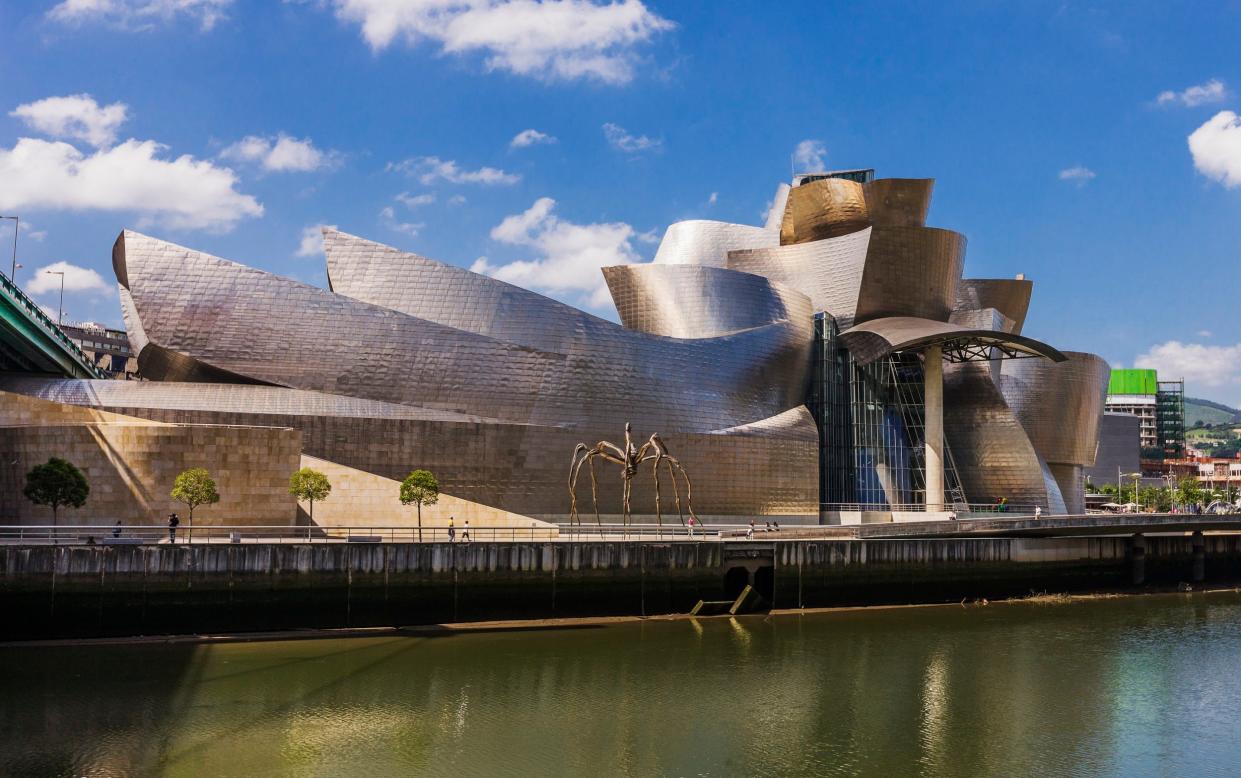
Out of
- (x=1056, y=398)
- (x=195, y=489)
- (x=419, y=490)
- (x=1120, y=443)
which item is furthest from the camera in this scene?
(x=1120, y=443)

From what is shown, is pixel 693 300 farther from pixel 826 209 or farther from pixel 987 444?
pixel 987 444

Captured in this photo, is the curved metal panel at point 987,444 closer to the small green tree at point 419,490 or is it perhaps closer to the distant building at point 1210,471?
the small green tree at point 419,490

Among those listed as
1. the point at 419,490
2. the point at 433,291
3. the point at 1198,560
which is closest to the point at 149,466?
the point at 419,490

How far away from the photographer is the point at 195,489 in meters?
27.8

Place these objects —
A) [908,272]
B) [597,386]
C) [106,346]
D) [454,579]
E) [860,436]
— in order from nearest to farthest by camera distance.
Result: [454,579]
[597,386]
[908,272]
[860,436]
[106,346]

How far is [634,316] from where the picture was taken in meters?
46.2

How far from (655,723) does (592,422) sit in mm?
21850

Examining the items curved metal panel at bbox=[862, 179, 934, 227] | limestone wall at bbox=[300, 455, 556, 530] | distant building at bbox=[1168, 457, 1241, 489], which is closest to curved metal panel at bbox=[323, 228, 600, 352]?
limestone wall at bbox=[300, 455, 556, 530]

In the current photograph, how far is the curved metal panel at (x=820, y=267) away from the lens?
47.7 metres

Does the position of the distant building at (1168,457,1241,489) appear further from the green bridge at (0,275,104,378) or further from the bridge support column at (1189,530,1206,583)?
the green bridge at (0,275,104,378)

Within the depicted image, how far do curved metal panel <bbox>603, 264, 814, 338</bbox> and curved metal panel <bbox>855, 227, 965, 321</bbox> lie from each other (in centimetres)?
431

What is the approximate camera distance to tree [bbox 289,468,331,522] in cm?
3008

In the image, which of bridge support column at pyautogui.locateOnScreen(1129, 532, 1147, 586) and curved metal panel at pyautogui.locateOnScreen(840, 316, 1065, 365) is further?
curved metal panel at pyautogui.locateOnScreen(840, 316, 1065, 365)

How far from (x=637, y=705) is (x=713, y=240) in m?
38.1
